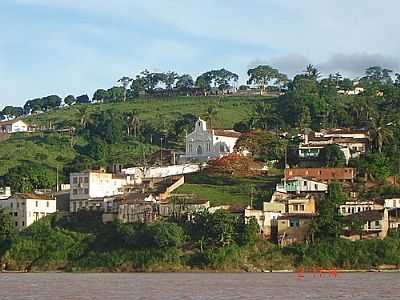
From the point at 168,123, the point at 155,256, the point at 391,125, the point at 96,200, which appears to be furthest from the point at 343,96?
the point at 155,256

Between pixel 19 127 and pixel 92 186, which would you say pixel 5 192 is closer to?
pixel 92 186

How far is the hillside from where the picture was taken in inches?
5571

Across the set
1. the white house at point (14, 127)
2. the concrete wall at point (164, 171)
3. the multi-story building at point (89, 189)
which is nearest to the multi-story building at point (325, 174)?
the concrete wall at point (164, 171)

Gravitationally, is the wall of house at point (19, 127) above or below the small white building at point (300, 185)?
above

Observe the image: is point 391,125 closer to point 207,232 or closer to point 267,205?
point 267,205

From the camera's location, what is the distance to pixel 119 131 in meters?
153

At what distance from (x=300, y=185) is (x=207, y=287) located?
42.3 metres

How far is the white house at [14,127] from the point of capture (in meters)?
177

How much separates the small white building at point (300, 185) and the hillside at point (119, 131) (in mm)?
33738

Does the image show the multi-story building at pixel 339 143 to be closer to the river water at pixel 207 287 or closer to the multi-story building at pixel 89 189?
the multi-story building at pixel 89 189

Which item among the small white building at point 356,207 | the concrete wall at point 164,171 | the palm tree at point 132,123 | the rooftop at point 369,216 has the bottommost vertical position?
the rooftop at point 369,216

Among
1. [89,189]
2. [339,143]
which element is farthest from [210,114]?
[89,189]

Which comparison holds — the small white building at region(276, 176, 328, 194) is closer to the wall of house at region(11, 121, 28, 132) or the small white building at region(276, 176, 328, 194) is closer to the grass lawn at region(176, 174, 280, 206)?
the grass lawn at region(176, 174, 280, 206)

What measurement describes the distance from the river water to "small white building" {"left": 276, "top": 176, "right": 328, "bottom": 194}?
80.5 feet
